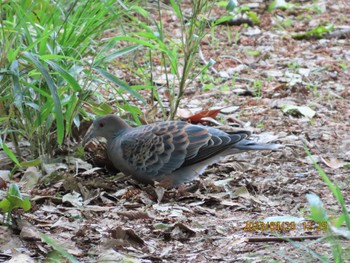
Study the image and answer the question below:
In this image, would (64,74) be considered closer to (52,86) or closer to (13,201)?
(52,86)

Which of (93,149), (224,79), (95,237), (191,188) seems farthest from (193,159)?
(224,79)

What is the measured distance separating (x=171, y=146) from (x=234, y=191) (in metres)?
0.53

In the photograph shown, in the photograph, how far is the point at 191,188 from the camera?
488cm

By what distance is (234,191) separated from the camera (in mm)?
4781

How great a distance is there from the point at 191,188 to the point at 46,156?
3.00 ft

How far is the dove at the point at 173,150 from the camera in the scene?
16.4 feet

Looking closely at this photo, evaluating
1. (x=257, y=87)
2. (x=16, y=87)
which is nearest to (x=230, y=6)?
(x=16, y=87)

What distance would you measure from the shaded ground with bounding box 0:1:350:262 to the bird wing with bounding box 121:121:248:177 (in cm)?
17

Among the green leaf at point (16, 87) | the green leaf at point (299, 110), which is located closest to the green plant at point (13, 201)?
the green leaf at point (16, 87)

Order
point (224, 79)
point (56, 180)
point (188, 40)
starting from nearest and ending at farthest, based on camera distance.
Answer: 1. point (56, 180)
2. point (188, 40)
3. point (224, 79)

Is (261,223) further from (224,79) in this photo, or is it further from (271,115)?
(224,79)

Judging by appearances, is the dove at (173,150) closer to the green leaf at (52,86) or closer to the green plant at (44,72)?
the green plant at (44,72)

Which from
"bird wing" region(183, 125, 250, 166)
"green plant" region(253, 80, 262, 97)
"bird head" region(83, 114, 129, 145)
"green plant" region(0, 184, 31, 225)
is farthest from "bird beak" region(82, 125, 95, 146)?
"green plant" region(253, 80, 262, 97)

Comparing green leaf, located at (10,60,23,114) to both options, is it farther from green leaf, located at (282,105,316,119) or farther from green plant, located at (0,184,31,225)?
green leaf, located at (282,105,316,119)
